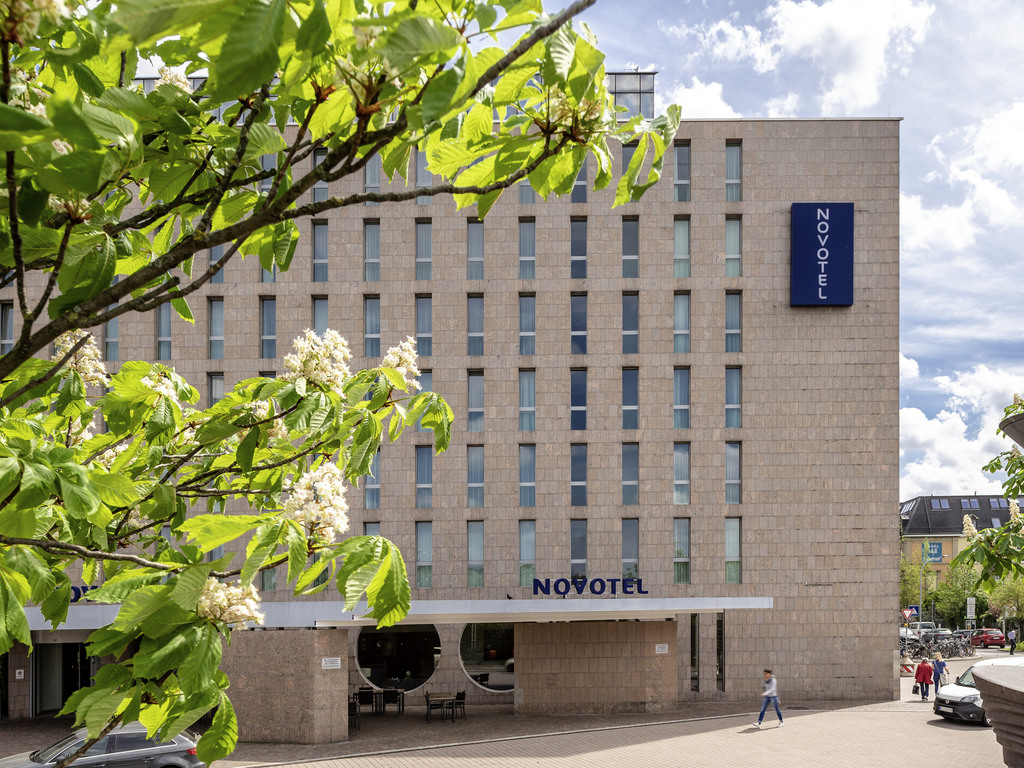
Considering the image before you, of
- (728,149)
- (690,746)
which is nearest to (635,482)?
(690,746)

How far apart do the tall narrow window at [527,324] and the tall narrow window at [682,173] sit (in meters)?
6.20

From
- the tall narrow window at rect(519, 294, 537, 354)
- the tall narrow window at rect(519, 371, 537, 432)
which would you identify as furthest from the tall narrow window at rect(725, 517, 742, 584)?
the tall narrow window at rect(519, 294, 537, 354)

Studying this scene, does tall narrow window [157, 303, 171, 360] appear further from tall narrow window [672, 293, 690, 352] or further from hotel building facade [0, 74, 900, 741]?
tall narrow window [672, 293, 690, 352]

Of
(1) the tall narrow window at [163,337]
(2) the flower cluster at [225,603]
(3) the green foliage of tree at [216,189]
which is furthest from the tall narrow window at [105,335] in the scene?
(2) the flower cluster at [225,603]

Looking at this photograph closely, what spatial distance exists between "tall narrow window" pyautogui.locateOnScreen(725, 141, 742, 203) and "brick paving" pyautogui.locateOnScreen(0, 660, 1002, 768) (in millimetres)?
16666

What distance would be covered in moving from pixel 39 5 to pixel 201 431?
6.33ft

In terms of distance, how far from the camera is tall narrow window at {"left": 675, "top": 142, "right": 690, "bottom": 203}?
28.6 m

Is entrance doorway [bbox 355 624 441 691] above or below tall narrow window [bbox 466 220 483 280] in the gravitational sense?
below

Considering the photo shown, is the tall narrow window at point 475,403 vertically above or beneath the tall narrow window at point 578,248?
beneath

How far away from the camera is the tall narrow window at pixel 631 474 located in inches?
1090

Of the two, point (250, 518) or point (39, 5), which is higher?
point (39, 5)

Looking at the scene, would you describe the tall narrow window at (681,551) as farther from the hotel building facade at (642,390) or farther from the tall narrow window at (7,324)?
the tall narrow window at (7,324)

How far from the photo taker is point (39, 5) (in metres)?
1.91

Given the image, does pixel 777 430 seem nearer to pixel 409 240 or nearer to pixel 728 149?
pixel 728 149
